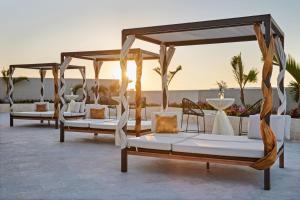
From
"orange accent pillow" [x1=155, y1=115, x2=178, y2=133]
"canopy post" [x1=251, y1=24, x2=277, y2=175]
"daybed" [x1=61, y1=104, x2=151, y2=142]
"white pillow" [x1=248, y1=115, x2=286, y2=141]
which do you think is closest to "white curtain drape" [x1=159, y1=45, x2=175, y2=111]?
"daybed" [x1=61, y1=104, x2=151, y2=142]

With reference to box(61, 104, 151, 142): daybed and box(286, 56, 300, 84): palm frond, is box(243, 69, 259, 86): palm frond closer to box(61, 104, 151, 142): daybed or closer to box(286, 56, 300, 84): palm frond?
box(286, 56, 300, 84): palm frond

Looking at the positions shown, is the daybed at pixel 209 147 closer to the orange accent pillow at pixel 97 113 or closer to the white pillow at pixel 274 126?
the white pillow at pixel 274 126

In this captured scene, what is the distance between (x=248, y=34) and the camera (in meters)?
6.04

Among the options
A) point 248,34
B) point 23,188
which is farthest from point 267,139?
point 23,188

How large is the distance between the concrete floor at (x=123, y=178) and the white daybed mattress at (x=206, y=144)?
419 mm

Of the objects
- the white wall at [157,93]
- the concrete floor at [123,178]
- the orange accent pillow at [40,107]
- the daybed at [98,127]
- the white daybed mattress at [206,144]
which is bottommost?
the concrete floor at [123,178]

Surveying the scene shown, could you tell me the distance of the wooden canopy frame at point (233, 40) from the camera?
4.31 metres

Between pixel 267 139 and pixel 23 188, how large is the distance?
3303 millimetres

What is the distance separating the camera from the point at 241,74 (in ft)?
46.1

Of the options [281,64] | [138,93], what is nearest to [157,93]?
[138,93]

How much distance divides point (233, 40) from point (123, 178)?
356 cm

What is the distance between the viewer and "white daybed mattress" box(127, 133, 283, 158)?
4.41 metres

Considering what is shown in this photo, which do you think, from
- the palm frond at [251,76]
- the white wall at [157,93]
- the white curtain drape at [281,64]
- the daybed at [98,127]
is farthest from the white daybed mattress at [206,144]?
the white wall at [157,93]

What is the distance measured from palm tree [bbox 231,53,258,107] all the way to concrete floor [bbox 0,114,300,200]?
7358 mm
